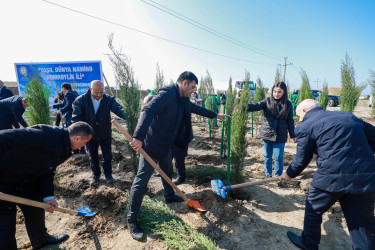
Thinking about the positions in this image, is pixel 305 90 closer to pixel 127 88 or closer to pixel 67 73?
pixel 127 88

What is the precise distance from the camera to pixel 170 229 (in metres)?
2.64

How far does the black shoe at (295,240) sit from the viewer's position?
102 inches

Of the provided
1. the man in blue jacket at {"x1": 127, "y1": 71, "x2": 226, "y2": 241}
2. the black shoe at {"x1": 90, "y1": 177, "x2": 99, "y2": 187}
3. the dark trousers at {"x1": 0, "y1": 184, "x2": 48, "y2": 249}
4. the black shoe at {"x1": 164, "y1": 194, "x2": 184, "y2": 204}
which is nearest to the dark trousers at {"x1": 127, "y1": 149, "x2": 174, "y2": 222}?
the man in blue jacket at {"x1": 127, "y1": 71, "x2": 226, "y2": 241}

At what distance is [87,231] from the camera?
291cm

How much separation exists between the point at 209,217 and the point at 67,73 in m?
12.0

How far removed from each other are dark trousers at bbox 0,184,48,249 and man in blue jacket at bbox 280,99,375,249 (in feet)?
11.1

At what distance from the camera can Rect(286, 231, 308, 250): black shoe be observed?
259cm

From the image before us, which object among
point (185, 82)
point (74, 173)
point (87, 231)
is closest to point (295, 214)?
point (185, 82)

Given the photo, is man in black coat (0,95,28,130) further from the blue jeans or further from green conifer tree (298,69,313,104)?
green conifer tree (298,69,313,104)

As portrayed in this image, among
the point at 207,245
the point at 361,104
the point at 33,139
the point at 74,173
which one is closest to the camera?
the point at 33,139

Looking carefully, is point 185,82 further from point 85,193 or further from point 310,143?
point 85,193

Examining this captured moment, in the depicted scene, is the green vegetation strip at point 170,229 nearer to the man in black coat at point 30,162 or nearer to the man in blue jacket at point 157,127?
the man in blue jacket at point 157,127

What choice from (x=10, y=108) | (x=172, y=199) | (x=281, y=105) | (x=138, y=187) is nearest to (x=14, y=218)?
(x=138, y=187)

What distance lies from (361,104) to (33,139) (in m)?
37.6
